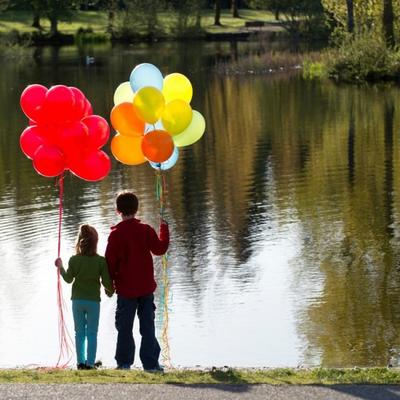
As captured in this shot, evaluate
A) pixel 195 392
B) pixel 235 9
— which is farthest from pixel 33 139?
pixel 235 9

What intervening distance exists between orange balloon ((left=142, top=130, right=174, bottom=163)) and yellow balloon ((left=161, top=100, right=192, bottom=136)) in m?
0.09

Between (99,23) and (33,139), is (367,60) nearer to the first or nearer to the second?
(33,139)

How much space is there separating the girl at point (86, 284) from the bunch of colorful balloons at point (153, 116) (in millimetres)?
1086

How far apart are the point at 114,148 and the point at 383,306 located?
4.66m


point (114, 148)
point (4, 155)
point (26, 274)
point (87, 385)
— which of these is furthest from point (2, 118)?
point (87, 385)

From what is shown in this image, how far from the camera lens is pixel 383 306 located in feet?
46.5

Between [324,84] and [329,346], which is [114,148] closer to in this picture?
[329,346]

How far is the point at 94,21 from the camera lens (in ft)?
287

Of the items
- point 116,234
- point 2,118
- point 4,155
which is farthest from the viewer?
point 2,118

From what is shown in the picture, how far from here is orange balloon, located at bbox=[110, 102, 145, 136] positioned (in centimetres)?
1066

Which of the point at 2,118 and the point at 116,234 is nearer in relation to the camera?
the point at 116,234

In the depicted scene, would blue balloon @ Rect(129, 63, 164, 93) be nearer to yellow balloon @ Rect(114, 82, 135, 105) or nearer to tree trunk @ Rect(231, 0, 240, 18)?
yellow balloon @ Rect(114, 82, 135, 105)

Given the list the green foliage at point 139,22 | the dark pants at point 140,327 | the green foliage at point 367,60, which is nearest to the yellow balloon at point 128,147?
Answer: the dark pants at point 140,327

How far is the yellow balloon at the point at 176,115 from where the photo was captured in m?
10.7
